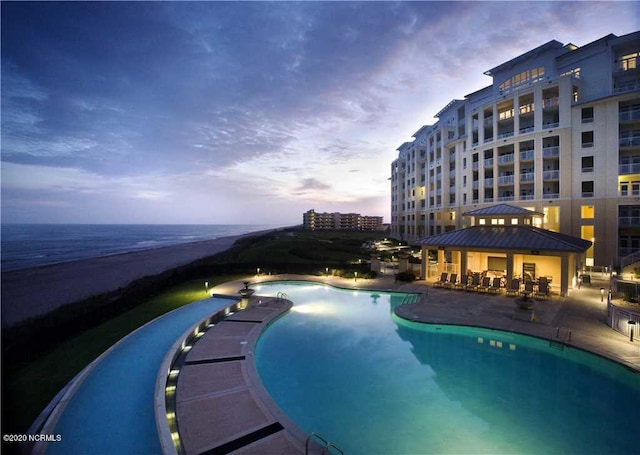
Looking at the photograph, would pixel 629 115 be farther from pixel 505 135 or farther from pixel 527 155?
pixel 505 135

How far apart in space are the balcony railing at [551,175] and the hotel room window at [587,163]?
81.0 inches

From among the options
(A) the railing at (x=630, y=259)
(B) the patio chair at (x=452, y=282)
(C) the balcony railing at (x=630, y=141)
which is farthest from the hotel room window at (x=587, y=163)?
(B) the patio chair at (x=452, y=282)

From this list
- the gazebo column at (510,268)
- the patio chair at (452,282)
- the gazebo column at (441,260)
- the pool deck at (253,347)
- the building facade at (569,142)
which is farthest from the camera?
the building facade at (569,142)

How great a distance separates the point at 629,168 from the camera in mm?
27391

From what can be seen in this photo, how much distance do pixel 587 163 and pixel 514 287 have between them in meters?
20.5

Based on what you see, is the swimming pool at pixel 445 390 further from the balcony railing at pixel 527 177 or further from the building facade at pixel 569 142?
the balcony railing at pixel 527 177

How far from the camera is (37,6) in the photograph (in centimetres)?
739

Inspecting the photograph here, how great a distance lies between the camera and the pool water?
7105mm

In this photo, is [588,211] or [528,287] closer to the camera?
[528,287]

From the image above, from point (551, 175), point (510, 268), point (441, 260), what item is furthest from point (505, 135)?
point (510, 268)

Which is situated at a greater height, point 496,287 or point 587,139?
point 587,139

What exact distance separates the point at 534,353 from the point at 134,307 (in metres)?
22.2

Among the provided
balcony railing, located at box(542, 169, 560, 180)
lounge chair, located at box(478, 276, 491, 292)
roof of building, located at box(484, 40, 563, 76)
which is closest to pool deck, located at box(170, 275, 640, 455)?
lounge chair, located at box(478, 276, 491, 292)

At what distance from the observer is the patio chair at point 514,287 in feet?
62.8
